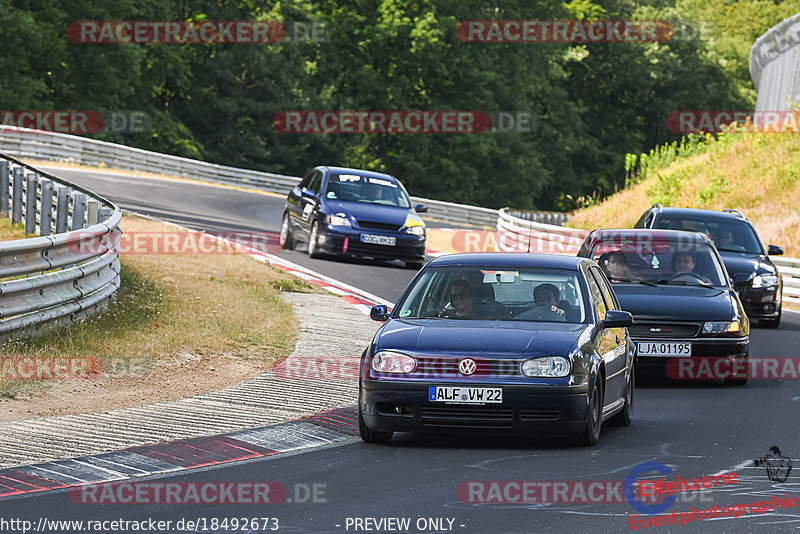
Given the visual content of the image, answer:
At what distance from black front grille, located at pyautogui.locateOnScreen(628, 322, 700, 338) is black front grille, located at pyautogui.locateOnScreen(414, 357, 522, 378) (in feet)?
14.7

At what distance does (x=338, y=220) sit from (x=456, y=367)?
581 inches

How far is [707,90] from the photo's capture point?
81.2 m

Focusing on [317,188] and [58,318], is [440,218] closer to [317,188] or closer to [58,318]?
[317,188]

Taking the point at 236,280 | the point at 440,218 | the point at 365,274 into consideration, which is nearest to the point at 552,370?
the point at 236,280

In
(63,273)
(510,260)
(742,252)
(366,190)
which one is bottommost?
(742,252)

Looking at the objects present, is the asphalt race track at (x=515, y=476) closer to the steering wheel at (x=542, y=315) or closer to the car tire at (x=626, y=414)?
the car tire at (x=626, y=414)

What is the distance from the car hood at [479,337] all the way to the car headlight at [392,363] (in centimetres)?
5

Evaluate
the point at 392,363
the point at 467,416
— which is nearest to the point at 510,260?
Answer: the point at 392,363

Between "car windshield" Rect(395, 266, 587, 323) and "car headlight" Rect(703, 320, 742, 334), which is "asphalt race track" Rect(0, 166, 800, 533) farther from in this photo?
"car windshield" Rect(395, 266, 587, 323)

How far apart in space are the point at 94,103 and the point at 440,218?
19239mm

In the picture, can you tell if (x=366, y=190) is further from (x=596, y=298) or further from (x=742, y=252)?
(x=596, y=298)

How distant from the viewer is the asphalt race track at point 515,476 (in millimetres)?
6914

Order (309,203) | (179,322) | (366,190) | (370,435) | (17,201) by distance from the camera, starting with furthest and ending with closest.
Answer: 1. (366,190)
2. (309,203)
3. (17,201)
4. (179,322)
5. (370,435)

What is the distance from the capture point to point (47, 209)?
2036cm
